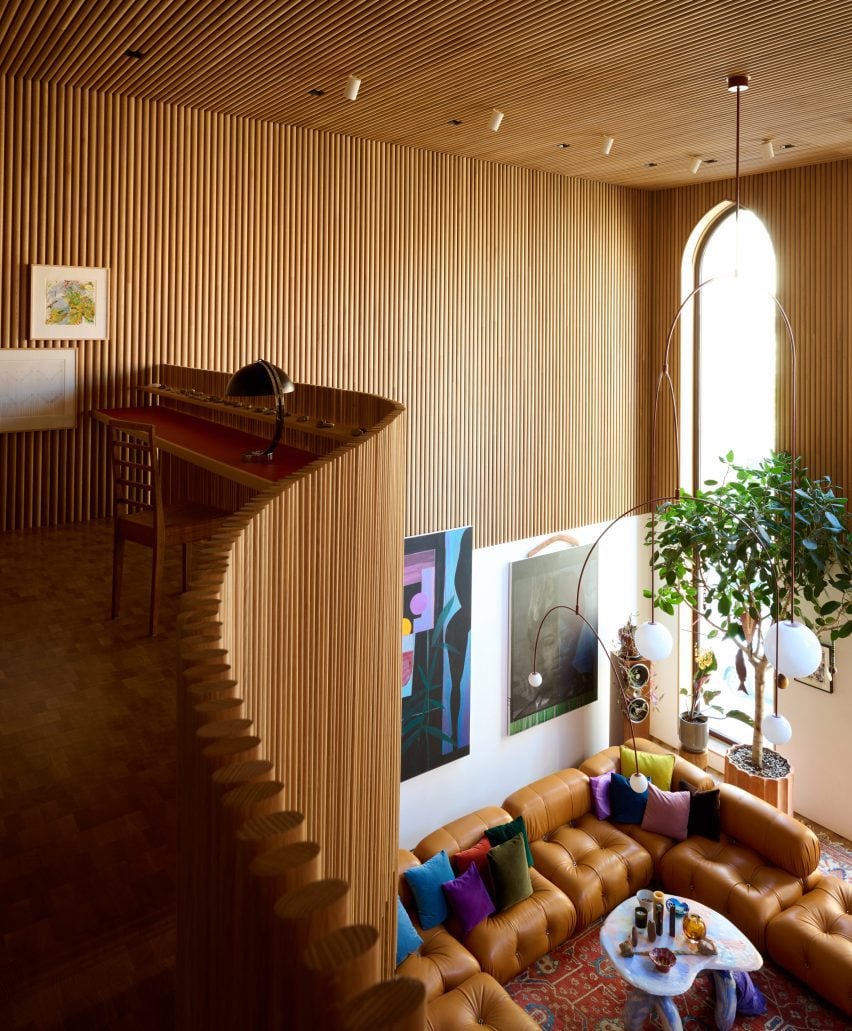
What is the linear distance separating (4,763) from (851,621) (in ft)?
24.0

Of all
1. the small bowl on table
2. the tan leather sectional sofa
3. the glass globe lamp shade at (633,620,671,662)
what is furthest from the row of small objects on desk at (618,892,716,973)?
the glass globe lamp shade at (633,620,671,662)

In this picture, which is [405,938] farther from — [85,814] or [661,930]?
[85,814]

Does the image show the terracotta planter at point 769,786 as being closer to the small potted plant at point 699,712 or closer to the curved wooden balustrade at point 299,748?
the small potted plant at point 699,712

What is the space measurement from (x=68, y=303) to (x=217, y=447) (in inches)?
96.1

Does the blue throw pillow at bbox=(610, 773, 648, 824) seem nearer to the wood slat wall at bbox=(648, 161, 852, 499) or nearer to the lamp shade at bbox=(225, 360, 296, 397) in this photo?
the wood slat wall at bbox=(648, 161, 852, 499)

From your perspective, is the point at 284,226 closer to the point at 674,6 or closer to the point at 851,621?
the point at 674,6

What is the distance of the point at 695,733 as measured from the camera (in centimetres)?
942

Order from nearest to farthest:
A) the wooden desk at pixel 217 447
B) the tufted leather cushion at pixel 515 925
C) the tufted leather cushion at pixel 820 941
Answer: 1. the wooden desk at pixel 217 447
2. the tufted leather cushion at pixel 820 941
3. the tufted leather cushion at pixel 515 925

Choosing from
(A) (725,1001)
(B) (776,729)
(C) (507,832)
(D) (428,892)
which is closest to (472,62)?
(B) (776,729)

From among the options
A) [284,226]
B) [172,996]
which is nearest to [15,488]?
[284,226]

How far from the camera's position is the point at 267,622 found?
301 centimetres

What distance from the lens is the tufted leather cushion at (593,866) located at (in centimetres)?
783

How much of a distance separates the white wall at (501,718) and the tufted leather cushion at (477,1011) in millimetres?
2022

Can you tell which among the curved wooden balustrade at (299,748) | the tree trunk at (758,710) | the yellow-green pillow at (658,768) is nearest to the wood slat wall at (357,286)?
the curved wooden balustrade at (299,748)
